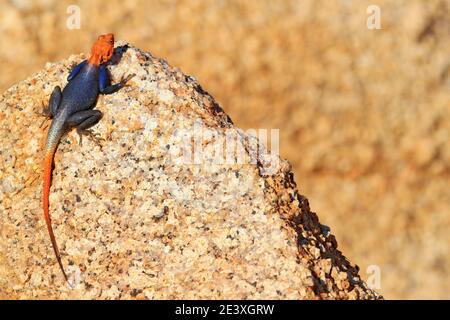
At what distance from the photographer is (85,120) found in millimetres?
3738

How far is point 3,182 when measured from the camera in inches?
147

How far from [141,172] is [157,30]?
12.5 ft

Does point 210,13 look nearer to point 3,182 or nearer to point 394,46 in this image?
point 394,46

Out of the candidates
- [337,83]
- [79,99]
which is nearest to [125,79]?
[79,99]

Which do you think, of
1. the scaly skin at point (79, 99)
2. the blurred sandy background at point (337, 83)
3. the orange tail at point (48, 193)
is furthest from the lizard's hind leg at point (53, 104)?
the blurred sandy background at point (337, 83)

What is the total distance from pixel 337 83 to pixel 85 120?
12.7 feet

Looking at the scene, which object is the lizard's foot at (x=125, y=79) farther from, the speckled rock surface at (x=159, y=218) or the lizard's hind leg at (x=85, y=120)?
the lizard's hind leg at (x=85, y=120)

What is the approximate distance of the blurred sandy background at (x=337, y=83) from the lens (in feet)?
23.4

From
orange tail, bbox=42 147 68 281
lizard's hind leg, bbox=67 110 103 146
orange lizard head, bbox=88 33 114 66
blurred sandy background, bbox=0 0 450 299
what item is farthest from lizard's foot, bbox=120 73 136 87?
blurred sandy background, bbox=0 0 450 299

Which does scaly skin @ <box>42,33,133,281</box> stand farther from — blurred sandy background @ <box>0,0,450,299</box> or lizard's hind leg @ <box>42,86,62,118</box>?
blurred sandy background @ <box>0,0,450,299</box>

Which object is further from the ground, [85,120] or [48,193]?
[85,120]

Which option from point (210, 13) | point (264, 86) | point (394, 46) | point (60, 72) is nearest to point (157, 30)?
point (210, 13)

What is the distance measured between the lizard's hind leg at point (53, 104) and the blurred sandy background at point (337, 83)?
3.20m

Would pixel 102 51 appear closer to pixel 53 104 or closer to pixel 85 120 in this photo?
pixel 53 104
